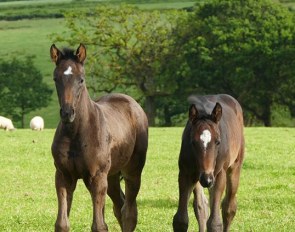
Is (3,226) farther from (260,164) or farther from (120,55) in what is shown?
(120,55)

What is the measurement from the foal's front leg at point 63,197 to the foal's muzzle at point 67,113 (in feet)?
2.82

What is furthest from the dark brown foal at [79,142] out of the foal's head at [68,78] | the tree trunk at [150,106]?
the tree trunk at [150,106]

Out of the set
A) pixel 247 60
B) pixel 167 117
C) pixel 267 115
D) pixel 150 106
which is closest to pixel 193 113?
pixel 247 60

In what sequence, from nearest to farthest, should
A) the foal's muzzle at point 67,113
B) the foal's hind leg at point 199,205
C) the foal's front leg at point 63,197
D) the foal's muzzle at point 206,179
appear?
the foal's muzzle at point 67,113 < the foal's muzzle at point 206,179 < the foal's front leg at point 63,197 < the foal's hind leg at point 199,205

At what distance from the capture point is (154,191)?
16.3 meters

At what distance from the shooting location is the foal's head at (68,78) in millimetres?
8289

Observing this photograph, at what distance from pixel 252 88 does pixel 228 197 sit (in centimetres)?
5199

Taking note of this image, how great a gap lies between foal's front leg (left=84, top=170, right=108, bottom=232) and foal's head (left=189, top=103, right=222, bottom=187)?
114 cm

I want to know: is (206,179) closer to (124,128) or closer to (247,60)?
(124,128)

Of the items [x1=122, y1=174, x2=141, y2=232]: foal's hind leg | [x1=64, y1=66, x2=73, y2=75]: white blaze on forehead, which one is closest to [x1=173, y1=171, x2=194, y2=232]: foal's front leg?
[x1=122, y1=174, x2=141, y2=232]: foal's hind leg

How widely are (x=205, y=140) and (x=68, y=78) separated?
1.65 metres

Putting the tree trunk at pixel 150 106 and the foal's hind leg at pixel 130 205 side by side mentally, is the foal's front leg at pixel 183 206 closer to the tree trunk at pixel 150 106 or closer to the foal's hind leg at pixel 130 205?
the foal's hind leg at pixel 130 205

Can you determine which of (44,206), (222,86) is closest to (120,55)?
(222,86)

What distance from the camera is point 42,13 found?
4528 inches
